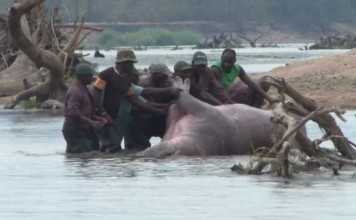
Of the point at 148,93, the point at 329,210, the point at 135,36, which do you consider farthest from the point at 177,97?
the point at 135,36

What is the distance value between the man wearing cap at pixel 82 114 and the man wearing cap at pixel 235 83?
1.81 metres

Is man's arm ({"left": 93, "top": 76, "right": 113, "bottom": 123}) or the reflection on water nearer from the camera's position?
the reflection on water

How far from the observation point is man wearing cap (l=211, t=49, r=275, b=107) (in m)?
21.1

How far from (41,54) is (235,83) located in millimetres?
9161

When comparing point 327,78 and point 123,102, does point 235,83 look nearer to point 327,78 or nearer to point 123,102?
point 123,102

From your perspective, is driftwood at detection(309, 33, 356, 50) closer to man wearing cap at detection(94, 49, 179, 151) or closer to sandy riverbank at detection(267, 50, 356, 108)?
sandy riverbank at detection(267, 50, 356, 108)

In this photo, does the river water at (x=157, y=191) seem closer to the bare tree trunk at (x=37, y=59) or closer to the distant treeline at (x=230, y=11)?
the bare tree trunk at (x=37, y=59)

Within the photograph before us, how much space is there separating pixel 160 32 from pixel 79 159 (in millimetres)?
84982

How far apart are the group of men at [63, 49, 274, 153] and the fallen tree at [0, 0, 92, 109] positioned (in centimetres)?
724

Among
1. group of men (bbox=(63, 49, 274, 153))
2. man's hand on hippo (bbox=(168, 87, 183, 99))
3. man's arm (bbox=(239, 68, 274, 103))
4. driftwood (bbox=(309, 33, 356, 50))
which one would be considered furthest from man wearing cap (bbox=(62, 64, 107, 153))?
driftwood (bbox=(309, 33, 356, 50))

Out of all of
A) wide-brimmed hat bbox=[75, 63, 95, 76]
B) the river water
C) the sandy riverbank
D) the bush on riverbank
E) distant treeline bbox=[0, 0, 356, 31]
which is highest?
wide-brimmed hat bbox=[75, 63, 95, 76]

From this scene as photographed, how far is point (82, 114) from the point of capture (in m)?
19.8

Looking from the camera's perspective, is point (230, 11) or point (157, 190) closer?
point (157, 190)

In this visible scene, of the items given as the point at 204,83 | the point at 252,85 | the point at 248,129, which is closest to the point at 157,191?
the point at 248,129
